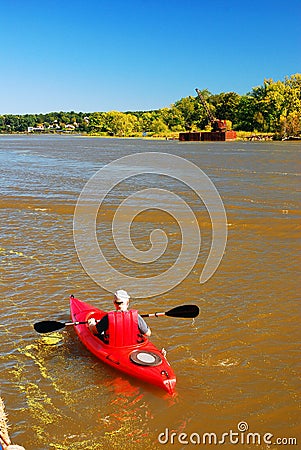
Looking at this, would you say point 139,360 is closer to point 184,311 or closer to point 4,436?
point 184,311

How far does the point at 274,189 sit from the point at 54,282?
49.0 feet

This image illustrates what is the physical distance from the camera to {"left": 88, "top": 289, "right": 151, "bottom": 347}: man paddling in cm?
601

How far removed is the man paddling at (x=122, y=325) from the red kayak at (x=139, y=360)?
8 centimetres

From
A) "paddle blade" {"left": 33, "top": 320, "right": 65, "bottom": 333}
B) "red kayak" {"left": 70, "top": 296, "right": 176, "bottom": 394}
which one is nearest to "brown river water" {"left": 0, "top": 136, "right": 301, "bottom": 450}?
"red kayak" {"left": 70, "top": 296, "right": 176, "bottom": 394}

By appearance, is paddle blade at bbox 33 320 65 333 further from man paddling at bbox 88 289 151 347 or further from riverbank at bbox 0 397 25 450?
riverbank at bbox 0 397 25 450

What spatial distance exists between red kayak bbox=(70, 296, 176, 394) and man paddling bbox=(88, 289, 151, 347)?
8cm

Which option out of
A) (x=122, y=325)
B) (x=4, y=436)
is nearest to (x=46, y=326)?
(x=122, y=325)

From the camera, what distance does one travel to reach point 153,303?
875 cm

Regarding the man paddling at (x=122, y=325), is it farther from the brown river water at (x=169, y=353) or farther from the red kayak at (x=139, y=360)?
the brown river water at (x=169, y=353)

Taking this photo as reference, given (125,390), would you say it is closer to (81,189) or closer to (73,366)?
(73,366)

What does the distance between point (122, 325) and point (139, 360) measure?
1.56 ft

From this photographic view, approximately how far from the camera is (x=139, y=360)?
5867mm

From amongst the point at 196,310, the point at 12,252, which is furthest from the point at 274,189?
the point at 196,310

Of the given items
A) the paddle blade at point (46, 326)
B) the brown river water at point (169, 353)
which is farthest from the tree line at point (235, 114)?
the paddle blade at point (46, 326)
